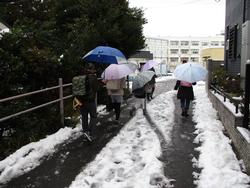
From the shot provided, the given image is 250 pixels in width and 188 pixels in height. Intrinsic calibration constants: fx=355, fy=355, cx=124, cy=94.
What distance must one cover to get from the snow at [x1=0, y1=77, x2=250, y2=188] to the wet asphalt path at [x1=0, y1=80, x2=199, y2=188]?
0.15 metres

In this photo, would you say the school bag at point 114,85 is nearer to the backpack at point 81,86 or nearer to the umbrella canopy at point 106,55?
the umbrella canopy at point 106,55

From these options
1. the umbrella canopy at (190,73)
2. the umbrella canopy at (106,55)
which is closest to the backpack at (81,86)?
the umbrella canopy at (106,55)

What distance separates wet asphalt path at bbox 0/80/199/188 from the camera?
5770mm

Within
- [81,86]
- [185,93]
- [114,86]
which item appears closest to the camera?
[81,86]

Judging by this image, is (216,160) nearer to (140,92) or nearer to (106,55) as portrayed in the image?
(106,55)

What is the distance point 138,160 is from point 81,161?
3.60ft

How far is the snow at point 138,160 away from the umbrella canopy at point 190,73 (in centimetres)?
142

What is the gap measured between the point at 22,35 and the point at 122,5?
7.74 m

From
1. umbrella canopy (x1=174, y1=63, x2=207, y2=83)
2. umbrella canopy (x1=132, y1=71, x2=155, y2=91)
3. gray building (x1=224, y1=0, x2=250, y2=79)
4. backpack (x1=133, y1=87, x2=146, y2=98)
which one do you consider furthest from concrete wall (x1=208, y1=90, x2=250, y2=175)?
backpack (x1=133, y1=87, x2=146, y2=98)

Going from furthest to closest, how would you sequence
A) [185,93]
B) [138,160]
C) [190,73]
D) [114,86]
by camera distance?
[185,93], [190,73], [114,86], [138,160]

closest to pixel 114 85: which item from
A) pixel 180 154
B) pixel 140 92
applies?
pixel 140 92

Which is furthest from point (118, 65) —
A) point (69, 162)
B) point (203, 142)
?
point (69, 162)

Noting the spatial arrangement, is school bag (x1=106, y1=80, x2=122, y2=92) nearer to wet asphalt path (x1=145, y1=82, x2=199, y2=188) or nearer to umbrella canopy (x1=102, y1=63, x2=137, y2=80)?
umbrella canopy (x1=102, y1=63, x2=137, y2=80)

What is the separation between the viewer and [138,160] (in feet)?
22.2
